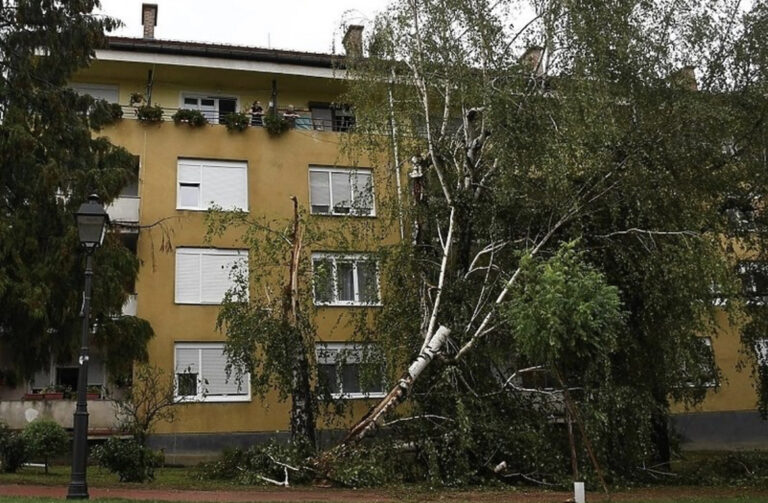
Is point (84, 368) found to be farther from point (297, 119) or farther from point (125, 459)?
point (297, 119)

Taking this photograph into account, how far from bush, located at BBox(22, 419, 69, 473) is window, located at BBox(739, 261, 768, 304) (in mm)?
16122

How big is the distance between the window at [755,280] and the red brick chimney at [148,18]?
847 inches

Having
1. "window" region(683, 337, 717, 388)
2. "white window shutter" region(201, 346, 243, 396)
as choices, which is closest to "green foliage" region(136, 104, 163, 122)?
"white window shutter" region(201, 346, 243, 396)

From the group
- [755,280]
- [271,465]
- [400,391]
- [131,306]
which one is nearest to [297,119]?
[131,306]

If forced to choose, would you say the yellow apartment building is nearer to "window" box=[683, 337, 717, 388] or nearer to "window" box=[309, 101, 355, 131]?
"window" box=[309, 101, 355, 131]

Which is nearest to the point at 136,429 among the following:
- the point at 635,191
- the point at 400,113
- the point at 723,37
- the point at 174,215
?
the point at 174,215

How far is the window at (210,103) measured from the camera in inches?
1056

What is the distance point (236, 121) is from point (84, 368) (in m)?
13.9

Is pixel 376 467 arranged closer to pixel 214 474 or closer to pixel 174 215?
pixel 214 474

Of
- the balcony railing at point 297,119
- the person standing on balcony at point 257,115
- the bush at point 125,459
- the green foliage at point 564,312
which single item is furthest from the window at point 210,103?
the green foliage at point 564,312

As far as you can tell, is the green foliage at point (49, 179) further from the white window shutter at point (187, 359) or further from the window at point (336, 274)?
the white window shutter at point (187, 359)

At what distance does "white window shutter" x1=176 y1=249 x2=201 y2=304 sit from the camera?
910 inches

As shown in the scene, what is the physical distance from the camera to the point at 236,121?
80.9 ft

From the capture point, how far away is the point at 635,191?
52.4 feet
